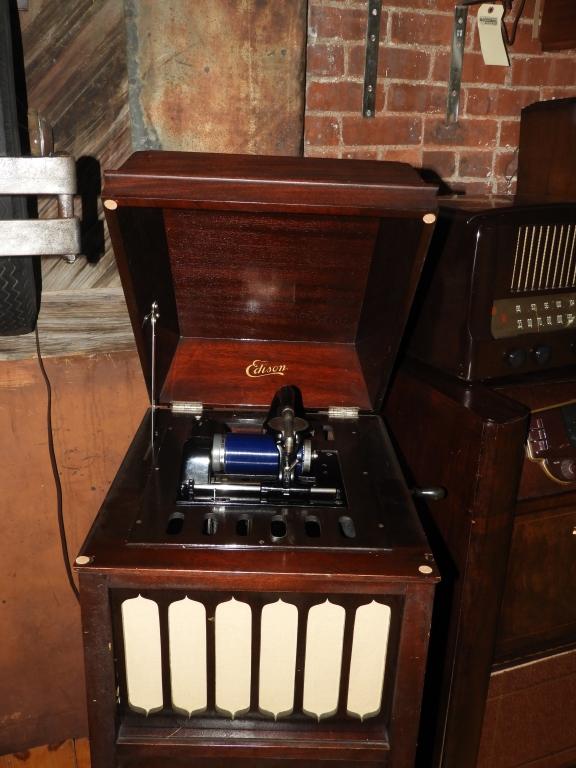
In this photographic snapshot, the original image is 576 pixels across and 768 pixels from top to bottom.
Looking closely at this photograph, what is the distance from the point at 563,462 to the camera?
4.35 ft

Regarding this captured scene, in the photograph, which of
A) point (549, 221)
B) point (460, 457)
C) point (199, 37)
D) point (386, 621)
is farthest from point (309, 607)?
point (199, 37)

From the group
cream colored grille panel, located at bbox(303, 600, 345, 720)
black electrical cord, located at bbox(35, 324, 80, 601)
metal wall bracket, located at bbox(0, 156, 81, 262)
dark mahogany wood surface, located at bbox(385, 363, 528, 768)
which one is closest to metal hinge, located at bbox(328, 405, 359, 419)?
dark mahogany wood surface, located at bbox(385, 363, 528, 768)

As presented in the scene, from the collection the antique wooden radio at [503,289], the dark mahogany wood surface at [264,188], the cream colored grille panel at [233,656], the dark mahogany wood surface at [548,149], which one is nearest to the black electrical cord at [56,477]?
the dark mahogany wood surface at [264,188]

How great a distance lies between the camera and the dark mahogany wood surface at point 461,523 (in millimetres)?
1210

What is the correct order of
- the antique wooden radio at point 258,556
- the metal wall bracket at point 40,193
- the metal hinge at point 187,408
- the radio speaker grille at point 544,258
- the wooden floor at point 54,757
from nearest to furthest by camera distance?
the antique wooden radio at point 258,556 → the metal wall bracket at point 40,193 → the radio speaker grille at point 544,258 → the metal hinge at point 187,408 → the wooden floor at point 54,757

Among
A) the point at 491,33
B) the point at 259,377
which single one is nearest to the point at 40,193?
the point at 259,377

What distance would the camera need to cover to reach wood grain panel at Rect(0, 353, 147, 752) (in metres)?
1.67

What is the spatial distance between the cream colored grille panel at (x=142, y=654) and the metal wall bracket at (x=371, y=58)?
1.40 metres

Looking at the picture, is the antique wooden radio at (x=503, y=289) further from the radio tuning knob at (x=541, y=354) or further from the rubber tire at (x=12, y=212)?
the rubber tire at (x=12, y=212)

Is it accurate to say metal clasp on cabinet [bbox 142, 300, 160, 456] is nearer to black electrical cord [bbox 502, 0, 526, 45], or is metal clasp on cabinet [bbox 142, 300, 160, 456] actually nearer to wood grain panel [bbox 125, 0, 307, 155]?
wood grain panel [bbox 125, 0, 307, 155]

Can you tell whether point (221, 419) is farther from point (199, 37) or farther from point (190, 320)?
point (199, 37)

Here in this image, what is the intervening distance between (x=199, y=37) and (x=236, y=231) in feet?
1.99

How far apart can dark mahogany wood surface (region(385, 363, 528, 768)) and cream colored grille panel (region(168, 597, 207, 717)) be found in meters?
0.54

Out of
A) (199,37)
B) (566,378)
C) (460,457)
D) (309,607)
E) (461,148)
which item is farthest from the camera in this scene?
(461,148)
